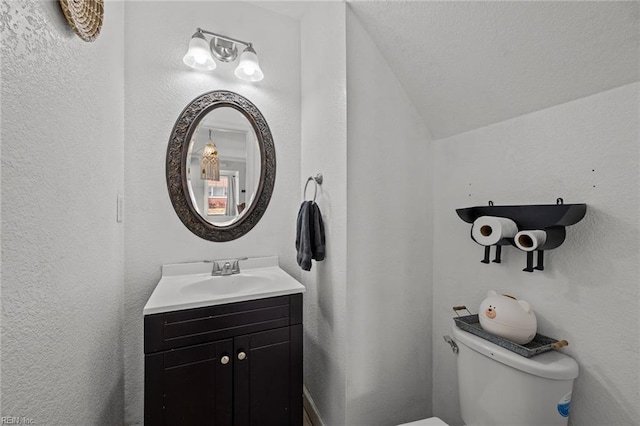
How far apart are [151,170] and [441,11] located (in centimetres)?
164

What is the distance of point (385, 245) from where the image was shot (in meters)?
1.35

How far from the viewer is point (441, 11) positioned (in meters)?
1.06

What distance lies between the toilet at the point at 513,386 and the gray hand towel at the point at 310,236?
2.55ft

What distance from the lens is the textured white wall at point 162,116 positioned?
1497 millimetres

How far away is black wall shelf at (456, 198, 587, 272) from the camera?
2.85 ft

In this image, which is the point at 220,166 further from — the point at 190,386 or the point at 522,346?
the point at 522,346

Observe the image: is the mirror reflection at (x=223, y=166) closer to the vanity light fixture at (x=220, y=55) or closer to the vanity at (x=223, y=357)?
the vanity light fixture at (x=220, y=55)

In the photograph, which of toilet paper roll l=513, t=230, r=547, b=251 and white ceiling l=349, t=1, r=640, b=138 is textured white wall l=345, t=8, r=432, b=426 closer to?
white ceiling l=349, t=1, r=640, b=138

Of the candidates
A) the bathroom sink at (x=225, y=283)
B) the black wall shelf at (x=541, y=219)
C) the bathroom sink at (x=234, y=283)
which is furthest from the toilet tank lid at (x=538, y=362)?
the bathroom sink at (x=234, y=283)

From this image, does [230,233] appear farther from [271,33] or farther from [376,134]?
[271,33]

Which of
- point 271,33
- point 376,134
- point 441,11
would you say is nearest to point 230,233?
point 376,134

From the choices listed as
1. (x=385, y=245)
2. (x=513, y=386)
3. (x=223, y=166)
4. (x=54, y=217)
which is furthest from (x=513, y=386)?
(x=223, y=166)

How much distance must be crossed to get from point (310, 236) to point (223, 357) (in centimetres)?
71

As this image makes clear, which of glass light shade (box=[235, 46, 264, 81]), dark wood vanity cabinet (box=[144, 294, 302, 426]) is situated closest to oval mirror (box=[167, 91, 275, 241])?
glass light shade (box=[235, 46, 264, 81])
